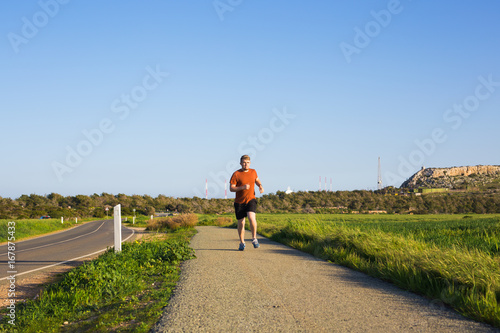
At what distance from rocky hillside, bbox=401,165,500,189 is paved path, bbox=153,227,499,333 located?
172 meters

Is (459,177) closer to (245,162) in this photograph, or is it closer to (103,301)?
(245,162)

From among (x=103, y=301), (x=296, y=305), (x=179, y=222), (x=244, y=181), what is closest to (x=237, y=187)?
(x=244, y=181)

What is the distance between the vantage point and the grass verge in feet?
14.8

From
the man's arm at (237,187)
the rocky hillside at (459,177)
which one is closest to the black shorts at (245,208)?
the man's arm at (237,187)

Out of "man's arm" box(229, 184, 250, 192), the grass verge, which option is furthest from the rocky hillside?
the grass verge

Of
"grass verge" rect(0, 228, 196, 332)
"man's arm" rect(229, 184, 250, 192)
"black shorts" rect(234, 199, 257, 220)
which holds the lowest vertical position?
"grass verge" rect(0, 228, 196, 332)

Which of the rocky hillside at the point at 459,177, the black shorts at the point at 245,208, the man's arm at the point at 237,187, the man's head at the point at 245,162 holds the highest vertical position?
the rocky hillside at the point at 459,177

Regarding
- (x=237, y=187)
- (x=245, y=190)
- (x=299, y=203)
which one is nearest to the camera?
(x=237, y=187)

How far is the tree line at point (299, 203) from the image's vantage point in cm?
8362

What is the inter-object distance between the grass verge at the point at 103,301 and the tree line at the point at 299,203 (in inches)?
2772

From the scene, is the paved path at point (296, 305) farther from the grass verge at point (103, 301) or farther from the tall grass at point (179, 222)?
the tall grass at point (179, 222)

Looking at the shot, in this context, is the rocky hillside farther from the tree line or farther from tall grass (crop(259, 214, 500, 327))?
tall grass (crop(259, 214, 500, 327))

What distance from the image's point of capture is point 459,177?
180250mm

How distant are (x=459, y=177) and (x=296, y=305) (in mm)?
199379
